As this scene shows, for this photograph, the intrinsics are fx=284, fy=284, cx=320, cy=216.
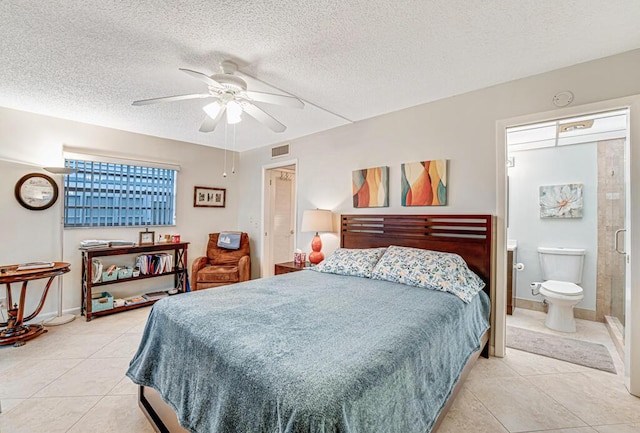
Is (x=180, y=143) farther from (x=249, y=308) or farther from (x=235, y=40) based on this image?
(x=249, y=308)

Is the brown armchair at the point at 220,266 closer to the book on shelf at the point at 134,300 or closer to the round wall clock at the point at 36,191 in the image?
the book on shelf at the point at 134,300

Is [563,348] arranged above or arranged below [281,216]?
below

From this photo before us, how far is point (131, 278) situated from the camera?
381cm

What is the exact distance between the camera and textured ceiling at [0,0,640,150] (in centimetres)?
163

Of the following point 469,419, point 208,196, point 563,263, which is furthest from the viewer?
point 208,196

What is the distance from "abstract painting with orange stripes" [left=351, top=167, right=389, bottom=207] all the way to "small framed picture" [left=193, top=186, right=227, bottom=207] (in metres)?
2.63

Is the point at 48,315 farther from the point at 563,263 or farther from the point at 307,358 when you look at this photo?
the point at 563,263

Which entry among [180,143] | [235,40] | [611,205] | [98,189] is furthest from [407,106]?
[98,189]

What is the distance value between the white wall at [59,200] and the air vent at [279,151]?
4.18 feet

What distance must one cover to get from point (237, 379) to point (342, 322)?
0.61 metres

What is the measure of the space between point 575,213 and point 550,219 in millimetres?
260

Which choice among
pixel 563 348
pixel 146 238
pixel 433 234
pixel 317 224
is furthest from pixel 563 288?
pixel 146 238

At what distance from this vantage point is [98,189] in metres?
3.85

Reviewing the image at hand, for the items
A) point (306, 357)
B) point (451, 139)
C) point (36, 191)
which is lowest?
point (306, 357)
